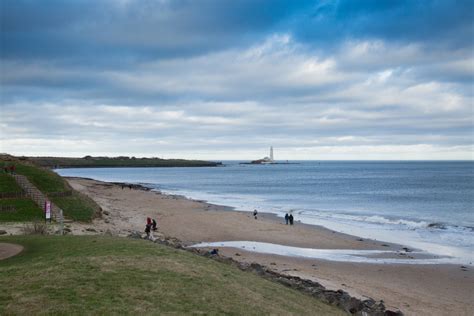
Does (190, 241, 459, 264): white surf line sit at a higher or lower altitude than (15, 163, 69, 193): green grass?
lower

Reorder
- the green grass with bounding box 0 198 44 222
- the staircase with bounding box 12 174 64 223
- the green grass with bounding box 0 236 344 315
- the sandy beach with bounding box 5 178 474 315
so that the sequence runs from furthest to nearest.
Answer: the staircase with bounding box 12 174 64 223 < the green grass with bounding box 0 198 44 222 < the sandy beach with bounding box 5 178 474 315 < the green grass with bounding box 0 236 344 315

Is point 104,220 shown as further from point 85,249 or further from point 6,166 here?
point 85,249

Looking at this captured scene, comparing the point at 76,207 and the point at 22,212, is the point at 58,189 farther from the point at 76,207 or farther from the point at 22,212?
the point at 22,212

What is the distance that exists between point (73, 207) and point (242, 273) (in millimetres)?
20371

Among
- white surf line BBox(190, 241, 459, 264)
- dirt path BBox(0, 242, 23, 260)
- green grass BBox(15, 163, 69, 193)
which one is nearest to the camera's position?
dirt path BBox(0, 242, 23, 260)

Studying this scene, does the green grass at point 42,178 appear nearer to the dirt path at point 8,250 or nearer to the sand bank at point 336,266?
the sand bank at point 336,266

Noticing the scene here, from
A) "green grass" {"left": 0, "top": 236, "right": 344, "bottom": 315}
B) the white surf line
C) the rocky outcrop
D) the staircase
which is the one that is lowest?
the white surf line

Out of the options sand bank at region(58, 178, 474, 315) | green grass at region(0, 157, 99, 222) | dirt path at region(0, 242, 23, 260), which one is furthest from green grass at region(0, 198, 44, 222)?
dirt path at region(0, 242, 23, 260)

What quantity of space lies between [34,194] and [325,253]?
21.1 metres

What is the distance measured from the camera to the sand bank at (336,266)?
18.2 metres

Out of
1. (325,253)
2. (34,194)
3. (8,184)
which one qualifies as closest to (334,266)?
(325,253)

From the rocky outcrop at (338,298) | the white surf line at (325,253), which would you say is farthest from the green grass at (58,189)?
the rocky outcrop at (338,298)

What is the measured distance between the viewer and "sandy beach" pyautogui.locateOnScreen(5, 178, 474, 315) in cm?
1817

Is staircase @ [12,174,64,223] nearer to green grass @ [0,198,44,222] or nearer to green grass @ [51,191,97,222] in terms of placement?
green grass @ [0,198,44,222]
